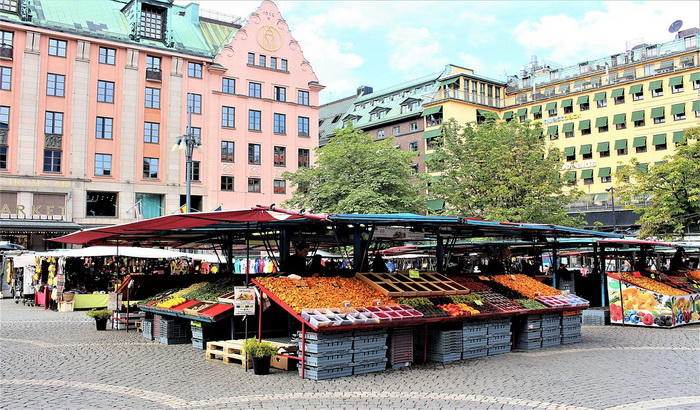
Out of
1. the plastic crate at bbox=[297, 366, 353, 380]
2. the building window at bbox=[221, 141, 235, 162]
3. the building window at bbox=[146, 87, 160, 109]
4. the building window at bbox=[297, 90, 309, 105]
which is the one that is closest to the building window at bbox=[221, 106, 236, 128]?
the building window at bbox=[221, 141, 235, 162]

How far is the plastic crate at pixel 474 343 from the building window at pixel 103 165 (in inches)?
1478

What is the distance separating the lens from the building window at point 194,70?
163 ft

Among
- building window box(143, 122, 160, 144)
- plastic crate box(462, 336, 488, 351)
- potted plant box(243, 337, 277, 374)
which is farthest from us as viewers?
building window box(143, 122, 160, 144)

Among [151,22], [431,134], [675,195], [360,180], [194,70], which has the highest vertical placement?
[151,22]

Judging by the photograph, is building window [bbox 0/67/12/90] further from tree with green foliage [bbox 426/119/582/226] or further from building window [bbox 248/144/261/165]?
tree with green foliage [bbox 426/119/582/226]

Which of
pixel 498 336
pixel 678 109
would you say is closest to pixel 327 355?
pixel 498 336

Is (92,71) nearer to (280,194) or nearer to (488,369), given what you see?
(280,194)

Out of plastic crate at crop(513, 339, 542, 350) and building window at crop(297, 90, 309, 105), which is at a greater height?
building window at crop(297, 90, 309, 105)

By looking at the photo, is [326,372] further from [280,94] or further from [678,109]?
[678,109]

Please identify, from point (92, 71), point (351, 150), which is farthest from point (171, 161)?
point (351, 150)

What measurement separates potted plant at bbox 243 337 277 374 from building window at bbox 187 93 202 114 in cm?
3976

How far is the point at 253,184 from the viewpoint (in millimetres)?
51906

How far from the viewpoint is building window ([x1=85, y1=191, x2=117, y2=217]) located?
148ft

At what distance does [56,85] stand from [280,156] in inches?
683
